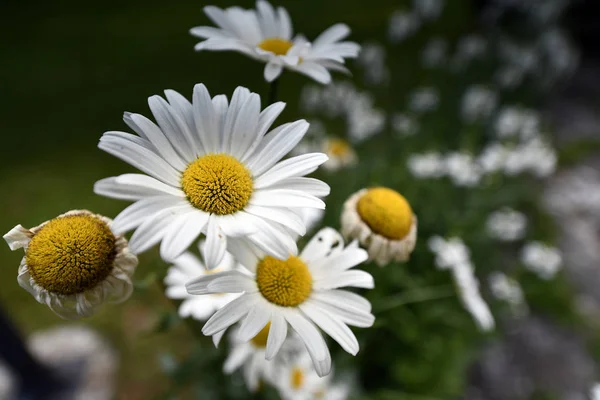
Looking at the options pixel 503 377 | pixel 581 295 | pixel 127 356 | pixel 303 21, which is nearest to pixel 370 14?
pixel 303 21

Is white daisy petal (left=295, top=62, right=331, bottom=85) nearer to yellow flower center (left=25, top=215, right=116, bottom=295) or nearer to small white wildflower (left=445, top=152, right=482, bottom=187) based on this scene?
yellow flower center (left=25, top=215, right=116, bottom=295)

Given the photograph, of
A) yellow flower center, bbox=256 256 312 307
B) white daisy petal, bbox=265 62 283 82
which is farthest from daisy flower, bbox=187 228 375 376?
white daisy petal, bbox=265 62 283 82

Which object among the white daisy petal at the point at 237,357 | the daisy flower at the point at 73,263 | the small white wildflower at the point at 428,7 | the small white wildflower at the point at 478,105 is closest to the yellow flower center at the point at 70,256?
the daisy flower at the point at 73,263

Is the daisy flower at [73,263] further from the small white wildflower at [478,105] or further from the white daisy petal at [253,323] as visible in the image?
the small white wildflower at [478,105]

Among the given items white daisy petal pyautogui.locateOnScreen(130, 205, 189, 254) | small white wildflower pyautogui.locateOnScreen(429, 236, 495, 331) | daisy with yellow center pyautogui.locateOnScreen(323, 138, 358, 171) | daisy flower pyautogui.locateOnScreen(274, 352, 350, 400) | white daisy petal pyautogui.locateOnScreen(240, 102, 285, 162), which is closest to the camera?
white daisy petal pyautogui.locateOnScreen(130, 205, 189, 254)

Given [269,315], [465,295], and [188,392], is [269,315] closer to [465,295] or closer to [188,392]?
[465,295]
